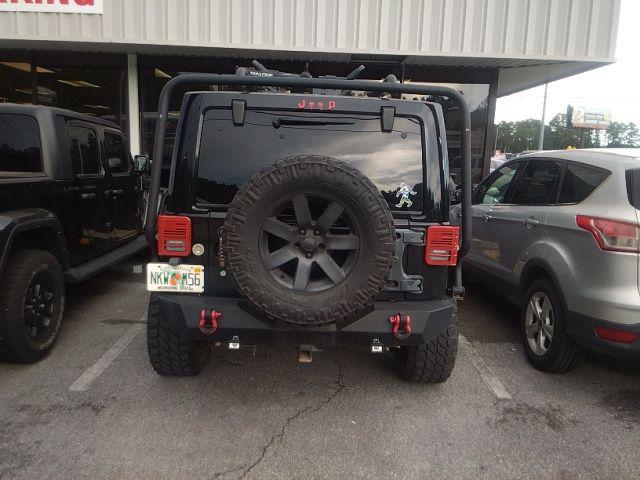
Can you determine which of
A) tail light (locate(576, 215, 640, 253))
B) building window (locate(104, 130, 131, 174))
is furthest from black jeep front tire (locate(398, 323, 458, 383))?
building window (locate(104, 130, 131, 174))

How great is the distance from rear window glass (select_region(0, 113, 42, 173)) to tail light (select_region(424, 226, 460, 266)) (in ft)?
11.1

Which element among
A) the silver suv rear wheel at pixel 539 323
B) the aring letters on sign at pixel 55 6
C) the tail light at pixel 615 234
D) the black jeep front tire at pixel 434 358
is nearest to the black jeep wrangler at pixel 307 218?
the black jeep front tire at pixel 434 358

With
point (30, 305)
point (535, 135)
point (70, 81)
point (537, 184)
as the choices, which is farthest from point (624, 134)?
point (30, 305)

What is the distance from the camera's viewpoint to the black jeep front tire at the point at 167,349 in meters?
3.33

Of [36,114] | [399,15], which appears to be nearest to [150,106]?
[399,15]

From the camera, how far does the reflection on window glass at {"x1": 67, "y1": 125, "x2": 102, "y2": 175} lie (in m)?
4.75

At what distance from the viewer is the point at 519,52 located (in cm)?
832

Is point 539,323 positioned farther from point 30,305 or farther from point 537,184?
point 30,305

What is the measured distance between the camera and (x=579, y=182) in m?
3.80

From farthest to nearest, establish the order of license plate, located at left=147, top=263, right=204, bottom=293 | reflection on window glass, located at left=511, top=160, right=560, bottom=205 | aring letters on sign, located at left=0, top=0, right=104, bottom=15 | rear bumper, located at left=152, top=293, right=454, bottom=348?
aring letters on sign, located at left=0, top=0, right=104, bottom=15
reflection on window glass, located at left=511, top=160, right=560, bottom=205
license plate, located at left=147, top=263, right=204, bottom=293
rear bumper, located at left=152, top=293, right=454, bottom=348

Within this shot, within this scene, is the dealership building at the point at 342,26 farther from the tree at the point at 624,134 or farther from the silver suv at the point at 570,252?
the tree at the point at 624,134

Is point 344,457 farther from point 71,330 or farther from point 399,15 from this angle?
point 399,15

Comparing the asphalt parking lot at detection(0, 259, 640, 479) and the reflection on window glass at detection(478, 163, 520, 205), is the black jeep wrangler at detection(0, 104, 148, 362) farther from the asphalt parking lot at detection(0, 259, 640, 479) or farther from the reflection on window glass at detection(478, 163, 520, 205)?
the reflection on window glass at detection(478, 163, 520, 205)

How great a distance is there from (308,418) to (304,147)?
1.70 meters
